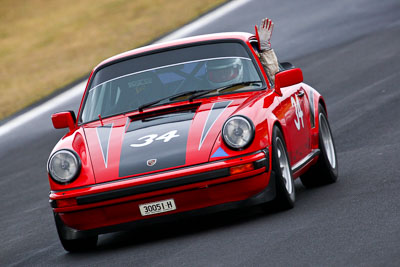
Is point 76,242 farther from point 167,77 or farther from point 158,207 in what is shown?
point 167,77

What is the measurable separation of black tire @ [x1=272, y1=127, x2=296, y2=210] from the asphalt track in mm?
100

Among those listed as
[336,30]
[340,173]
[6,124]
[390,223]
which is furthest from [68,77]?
[390,223]

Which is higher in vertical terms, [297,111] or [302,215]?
[297,111]

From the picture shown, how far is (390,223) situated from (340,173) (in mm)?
2974

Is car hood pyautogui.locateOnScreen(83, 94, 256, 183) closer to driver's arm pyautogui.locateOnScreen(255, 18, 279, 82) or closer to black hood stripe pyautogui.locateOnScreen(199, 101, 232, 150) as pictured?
black hood stripe pyautogui.locateOnScreen(199, 101, 232, 150)

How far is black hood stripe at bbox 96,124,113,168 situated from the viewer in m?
6.88

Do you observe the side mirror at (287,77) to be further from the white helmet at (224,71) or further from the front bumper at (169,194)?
the front bumper at (169,194)

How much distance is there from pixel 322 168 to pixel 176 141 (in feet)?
7.14

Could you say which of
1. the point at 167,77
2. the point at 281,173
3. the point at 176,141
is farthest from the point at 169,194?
the point at 167,77

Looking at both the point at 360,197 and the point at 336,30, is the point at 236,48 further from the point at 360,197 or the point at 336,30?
the point at 336,30

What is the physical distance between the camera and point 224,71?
777 cm

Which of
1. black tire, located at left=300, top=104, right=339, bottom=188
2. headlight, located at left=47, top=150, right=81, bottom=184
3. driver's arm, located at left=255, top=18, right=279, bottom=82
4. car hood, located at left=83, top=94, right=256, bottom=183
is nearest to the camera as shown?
car hood, located at left=83, top=94, right=256, bottom=183

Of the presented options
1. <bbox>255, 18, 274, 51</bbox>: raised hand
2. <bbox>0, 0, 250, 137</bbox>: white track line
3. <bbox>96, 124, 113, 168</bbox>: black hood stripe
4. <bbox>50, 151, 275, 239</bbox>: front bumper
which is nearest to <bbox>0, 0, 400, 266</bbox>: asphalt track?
<bbox>50, 151, 275, 239</bbox>: front bumper

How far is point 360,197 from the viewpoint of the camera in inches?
287
